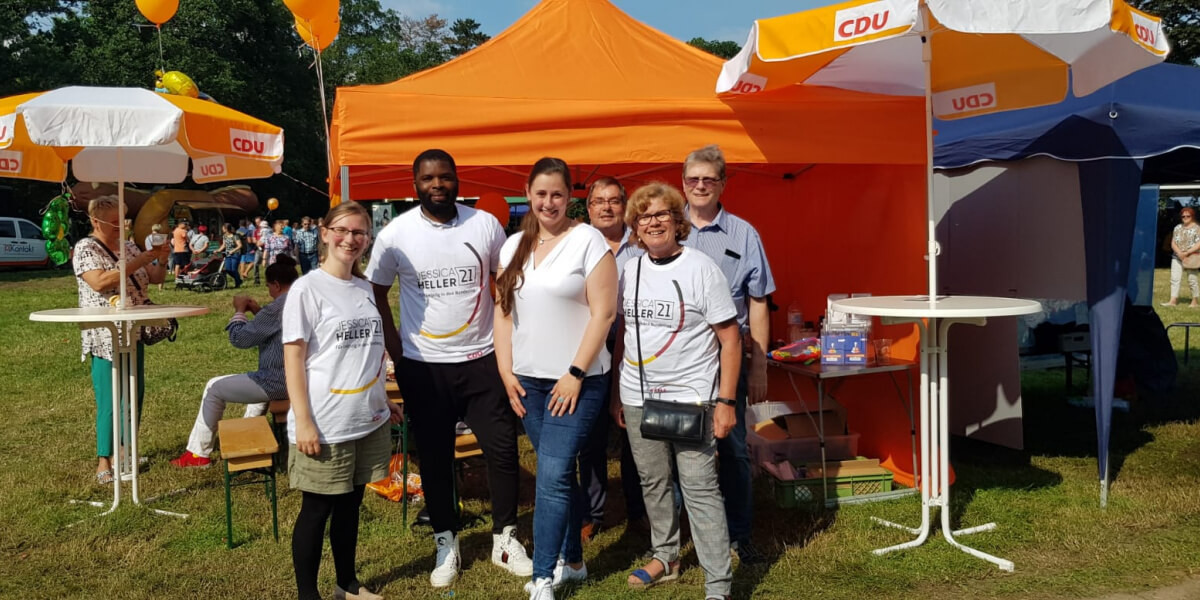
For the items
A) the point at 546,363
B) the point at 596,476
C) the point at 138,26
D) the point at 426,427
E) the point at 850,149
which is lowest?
the point at 596,476

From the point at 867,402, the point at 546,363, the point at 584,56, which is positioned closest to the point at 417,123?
the point at 584,56

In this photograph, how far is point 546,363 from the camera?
2.97 meters

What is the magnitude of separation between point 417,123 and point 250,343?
1.46m

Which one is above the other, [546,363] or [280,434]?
[546,363]

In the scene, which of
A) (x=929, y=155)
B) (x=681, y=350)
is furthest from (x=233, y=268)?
(x=681, y=350)

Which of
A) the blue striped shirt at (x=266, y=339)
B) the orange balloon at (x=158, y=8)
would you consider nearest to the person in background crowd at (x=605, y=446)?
the blue striped shirt at (x=266, y=339)

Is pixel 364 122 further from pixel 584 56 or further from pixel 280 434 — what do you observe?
pixel 280 434

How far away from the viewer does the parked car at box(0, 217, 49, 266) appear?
21.1 meters

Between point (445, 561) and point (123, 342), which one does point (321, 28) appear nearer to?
point (123, 342)

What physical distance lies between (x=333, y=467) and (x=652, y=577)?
1250 millimetres

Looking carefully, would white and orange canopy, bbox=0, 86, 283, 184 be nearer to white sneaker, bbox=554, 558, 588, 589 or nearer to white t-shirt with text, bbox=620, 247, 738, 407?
white t-shirt with text, bbox=620, 247, 738, 407

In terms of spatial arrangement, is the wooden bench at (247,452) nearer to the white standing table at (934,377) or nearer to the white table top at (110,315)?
the white table top at (110,315)

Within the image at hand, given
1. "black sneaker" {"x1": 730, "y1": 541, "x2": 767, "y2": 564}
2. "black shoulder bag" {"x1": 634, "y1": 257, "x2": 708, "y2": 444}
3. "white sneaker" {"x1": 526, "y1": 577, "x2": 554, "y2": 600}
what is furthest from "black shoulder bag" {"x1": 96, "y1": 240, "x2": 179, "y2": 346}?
"black sneaker" {"x1": 730, "y1": 541, "x2": 767, "y2": 564}

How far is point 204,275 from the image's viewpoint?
17.0m
